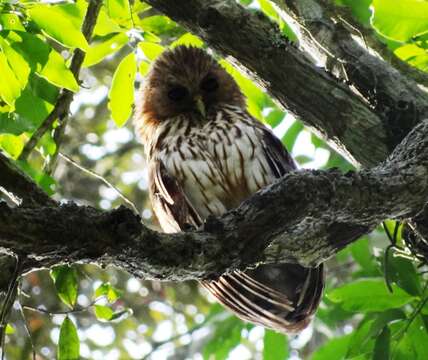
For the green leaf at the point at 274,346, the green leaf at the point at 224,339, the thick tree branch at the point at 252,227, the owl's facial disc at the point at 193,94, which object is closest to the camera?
the thick tree branch at the point at 252,227

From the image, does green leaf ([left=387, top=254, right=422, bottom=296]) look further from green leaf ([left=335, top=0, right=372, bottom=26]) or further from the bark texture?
green leaf ([left=335, top=0, right=372, bottom=26])

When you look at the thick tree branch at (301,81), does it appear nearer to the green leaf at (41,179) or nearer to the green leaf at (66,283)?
the green leaf at (41,179)

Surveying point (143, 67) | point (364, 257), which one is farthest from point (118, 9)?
point (364, 257)

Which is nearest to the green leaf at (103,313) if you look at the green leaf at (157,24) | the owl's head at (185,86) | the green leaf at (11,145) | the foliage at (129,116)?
the foliage at (129,116)

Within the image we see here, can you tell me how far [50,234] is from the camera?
1.77 metres

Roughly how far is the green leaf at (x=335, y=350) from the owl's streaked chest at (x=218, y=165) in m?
0.76

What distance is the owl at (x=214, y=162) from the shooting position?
325 centimetres

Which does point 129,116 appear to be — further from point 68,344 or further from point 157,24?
point 68,344

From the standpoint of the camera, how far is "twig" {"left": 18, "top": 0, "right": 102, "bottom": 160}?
125 inches

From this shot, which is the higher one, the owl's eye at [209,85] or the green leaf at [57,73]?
the green leaf at [57,73]

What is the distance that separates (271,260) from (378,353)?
1.78 ft

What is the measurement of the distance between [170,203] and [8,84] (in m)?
1.28

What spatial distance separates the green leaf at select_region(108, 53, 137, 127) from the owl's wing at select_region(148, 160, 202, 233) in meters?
0.37

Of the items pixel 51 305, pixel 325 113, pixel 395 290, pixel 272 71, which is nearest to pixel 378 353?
pixel 395 290
